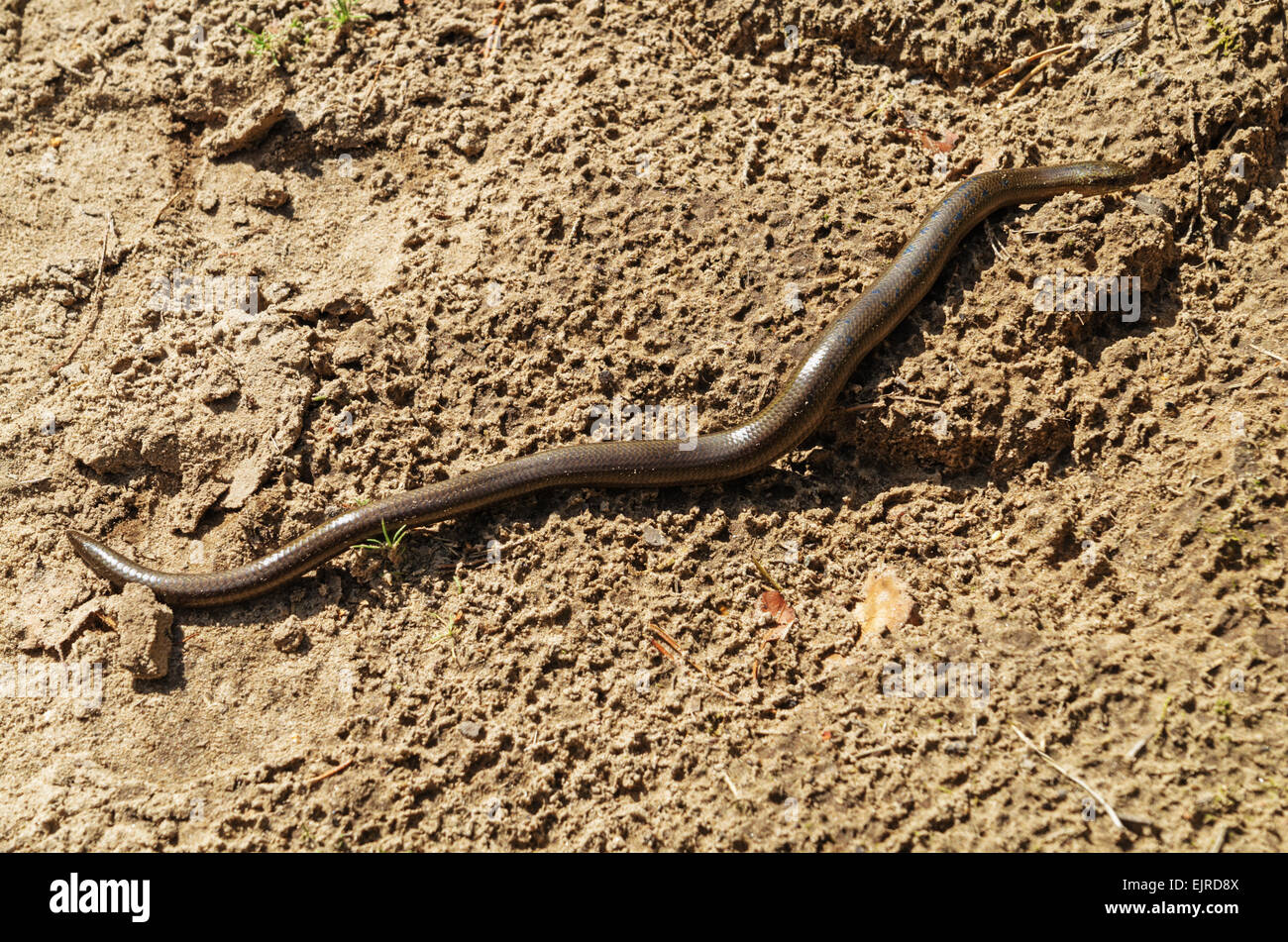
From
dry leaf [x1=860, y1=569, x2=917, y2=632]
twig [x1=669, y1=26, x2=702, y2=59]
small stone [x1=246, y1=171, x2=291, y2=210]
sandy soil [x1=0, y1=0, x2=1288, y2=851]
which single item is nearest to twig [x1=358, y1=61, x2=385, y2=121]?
sandy soil [x1=0, y1=0, x2=1288, y2=851]

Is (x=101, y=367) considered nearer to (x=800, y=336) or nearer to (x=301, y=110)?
(x=301, y=110)

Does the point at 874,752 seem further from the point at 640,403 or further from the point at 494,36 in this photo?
the point at 494,36

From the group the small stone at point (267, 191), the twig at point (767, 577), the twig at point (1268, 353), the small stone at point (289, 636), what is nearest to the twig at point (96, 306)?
the small stone at point (267, 191)

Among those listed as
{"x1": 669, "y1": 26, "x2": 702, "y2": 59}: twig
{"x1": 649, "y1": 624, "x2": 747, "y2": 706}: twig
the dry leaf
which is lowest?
{"x1": 649, "y1": 624, "x2": 747, "y2": 706}: twig

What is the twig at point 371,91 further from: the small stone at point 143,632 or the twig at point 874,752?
the twig at point 874,752

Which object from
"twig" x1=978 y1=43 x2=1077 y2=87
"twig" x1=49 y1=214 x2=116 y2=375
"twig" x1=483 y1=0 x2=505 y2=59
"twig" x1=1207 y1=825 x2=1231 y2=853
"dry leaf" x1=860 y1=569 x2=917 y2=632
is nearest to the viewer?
"twig" x1=1207 y1=825 x2=1231 y2=853

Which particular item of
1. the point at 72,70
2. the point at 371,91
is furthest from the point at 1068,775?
the point at 72,70

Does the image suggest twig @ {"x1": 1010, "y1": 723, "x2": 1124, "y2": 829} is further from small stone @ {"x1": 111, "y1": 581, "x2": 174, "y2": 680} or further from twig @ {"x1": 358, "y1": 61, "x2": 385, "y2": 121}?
twig @ {"x1": 358, "y1": 61, "x2": 385, "y2": 121}
